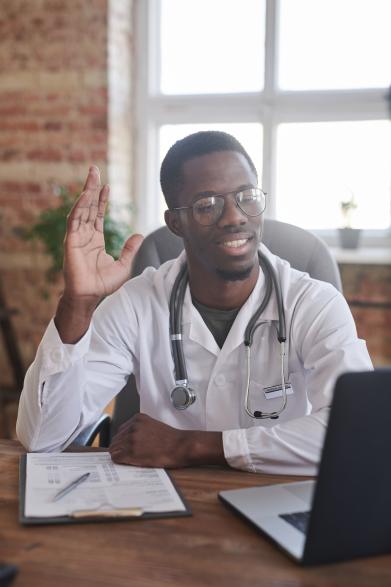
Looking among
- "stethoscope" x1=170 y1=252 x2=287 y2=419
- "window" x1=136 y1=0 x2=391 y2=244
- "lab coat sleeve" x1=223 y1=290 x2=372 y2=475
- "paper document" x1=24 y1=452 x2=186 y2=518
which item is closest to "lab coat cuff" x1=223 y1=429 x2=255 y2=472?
"lab coat sleeve" x1=223 y1=290 x2=372 y2=475

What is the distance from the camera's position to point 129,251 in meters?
1.53

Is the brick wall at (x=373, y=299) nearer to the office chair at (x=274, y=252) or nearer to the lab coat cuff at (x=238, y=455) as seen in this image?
the office chair at (x=274, y=252)

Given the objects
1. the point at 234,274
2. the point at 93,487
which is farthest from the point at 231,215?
the point at 93,487

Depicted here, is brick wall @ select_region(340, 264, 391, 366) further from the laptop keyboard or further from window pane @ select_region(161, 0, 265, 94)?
the laptop keyboard

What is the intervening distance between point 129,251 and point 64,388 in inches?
13.0

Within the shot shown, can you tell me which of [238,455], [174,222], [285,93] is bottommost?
[238,455]

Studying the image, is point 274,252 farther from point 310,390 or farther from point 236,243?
point 310,390

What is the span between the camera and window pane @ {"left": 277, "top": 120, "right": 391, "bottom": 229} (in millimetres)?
3690

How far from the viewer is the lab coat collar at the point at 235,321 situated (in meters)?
1.57

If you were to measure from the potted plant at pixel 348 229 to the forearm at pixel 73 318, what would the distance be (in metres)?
2.50

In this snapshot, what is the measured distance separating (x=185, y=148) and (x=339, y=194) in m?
2.22

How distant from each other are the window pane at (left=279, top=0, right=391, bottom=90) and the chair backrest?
7.16 ft

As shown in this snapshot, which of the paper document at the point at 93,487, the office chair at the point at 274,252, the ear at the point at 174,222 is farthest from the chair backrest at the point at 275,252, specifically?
the paper document at the point at 93,487

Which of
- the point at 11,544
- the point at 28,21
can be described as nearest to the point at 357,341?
the point at 11,544
